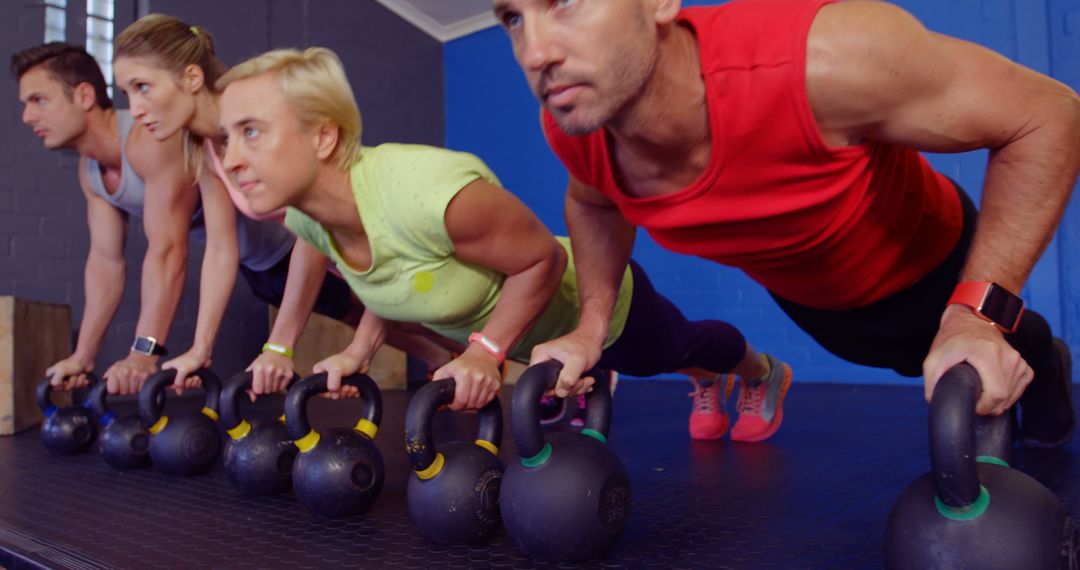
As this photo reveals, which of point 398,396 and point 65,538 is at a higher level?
point 65,538

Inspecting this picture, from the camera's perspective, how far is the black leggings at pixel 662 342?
1952 mm

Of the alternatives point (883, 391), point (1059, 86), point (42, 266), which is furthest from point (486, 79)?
point (1059, 86)

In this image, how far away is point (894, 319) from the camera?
5.37 ft

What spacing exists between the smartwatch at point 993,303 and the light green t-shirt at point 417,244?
32.8 inches

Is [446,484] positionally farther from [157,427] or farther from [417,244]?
[157,427]

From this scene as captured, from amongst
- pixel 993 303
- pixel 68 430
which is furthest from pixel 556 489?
pixel 68 430

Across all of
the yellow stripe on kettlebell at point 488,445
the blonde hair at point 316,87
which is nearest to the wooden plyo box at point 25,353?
the blonde hair at point 316,87

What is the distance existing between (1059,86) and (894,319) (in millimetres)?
636

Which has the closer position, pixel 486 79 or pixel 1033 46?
pixel 1033 46

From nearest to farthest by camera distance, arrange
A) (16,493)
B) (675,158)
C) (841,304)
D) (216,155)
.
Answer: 1. (675,158)
2. (841,304)
3. (16,493)
4. (216,155)

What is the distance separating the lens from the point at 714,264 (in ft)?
15.6

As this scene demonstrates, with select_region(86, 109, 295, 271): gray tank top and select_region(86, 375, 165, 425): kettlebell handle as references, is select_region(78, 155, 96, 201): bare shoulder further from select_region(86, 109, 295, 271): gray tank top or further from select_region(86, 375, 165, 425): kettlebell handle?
select_region(86, 375, 165, 425): kettlebell handle

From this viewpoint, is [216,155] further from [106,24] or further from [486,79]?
[486,79]

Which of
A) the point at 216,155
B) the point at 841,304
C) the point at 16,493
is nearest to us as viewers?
the point at 841,304
